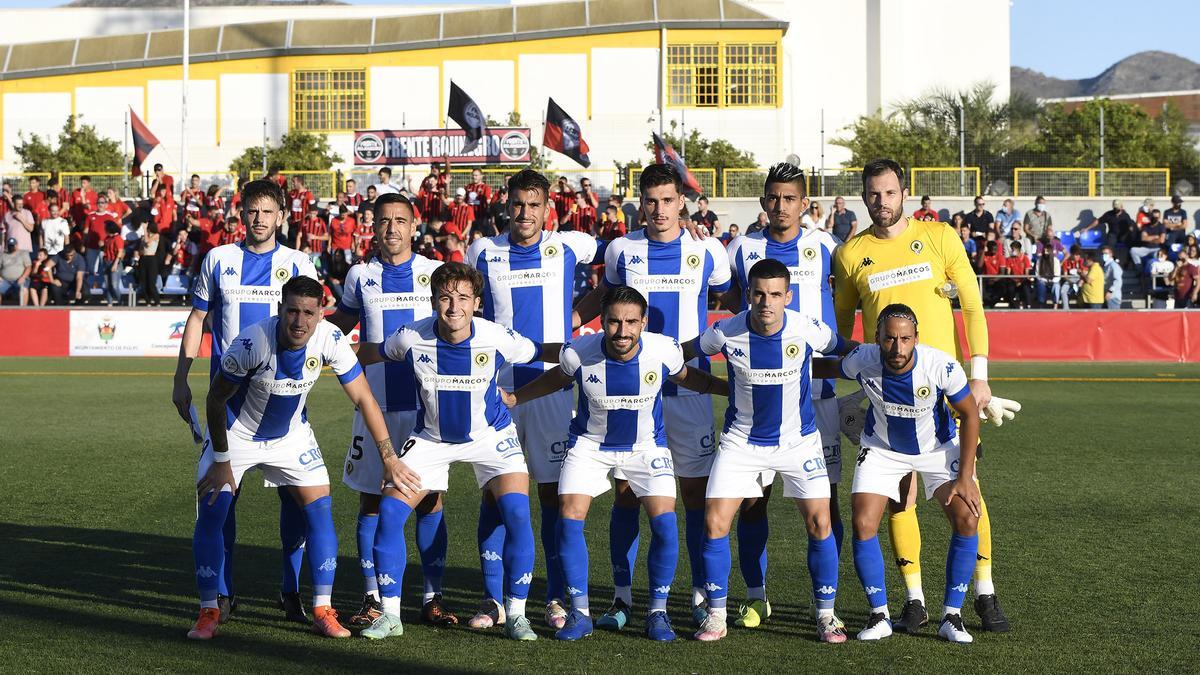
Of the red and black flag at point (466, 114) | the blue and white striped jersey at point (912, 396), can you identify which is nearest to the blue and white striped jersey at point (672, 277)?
the blue and white striped jersey at point (912, 396)

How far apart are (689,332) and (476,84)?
45.1 meters

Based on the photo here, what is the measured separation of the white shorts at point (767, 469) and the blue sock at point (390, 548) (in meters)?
1.53

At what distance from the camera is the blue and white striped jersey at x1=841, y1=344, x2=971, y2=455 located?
6.34 meters

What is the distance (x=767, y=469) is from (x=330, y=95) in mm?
47291

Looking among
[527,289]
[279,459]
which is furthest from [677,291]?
[279,459]

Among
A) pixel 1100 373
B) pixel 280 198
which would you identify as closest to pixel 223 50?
pixel 1100 373

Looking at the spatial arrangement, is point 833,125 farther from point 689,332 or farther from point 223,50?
point 689,332

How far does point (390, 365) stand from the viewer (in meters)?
7.09

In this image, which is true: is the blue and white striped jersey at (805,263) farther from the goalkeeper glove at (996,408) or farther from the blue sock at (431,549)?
the blue sock at (431,549)

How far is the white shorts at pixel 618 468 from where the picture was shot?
6.50m

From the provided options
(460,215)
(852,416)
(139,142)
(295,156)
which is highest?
(295,156)

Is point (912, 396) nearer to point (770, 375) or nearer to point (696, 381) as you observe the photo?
point (770, 375)

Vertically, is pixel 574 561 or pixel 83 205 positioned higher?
pixel 83 205

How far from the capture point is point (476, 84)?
50.8m
